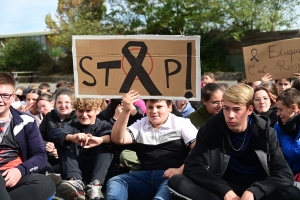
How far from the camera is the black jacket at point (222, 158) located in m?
3.39

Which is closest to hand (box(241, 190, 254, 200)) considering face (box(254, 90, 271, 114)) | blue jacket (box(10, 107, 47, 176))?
blue jacket (box(10, 107, 47, 176))

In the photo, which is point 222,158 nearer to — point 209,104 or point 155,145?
point 155,145

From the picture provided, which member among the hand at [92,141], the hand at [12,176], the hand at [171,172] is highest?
the hand at [92,141]

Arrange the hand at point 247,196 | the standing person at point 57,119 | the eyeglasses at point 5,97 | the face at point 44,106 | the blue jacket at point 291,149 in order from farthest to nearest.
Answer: the face at point 44,106, the standing person at point 57,119, the blue jacket at point 291,149, the eyeglasses at point 5,97, the hand at point 247,196

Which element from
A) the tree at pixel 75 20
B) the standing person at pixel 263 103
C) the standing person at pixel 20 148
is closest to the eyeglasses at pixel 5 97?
the standing person at pixel 20 148

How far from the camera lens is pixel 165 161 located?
4.04 m

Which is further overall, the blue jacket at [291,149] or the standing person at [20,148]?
the blue jacket at [291,149]

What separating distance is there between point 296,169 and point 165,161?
125 cm

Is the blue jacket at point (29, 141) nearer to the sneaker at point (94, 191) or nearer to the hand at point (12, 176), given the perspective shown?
the hand at point (12, 176)

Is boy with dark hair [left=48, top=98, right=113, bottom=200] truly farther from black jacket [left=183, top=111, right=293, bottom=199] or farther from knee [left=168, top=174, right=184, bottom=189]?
black jacket [left=183, top=111, right=293, bottom=199]

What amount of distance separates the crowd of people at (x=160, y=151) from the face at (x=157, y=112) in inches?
0.4

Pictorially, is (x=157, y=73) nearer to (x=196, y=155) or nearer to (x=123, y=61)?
(x=123, y=61)

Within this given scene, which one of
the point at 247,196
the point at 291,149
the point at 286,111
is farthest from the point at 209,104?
the point at 247,196

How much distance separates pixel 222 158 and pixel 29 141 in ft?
5.62
